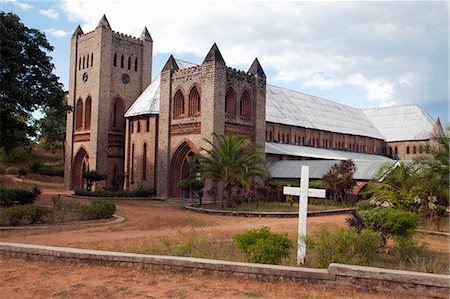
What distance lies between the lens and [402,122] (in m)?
54.1

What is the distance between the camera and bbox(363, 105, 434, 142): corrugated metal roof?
51250 millimetres

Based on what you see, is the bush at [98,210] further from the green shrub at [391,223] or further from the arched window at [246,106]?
the arched window at [246,106]

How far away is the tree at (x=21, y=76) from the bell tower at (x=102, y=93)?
1380 centimetres

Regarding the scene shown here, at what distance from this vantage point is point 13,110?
21.9m

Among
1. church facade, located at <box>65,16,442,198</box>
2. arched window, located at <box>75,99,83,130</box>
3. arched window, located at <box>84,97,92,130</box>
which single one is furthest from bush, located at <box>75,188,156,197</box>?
arched window, located at <box>75,99,83,130</box>

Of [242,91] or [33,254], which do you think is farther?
[242,91]

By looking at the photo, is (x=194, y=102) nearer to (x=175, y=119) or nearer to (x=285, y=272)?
(x=175, y=119)

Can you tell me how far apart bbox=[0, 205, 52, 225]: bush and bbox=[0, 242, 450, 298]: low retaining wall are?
20.7ft

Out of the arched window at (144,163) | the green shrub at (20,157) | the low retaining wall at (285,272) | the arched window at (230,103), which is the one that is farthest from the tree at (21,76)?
the green shrub at (20,157)

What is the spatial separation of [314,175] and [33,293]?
26502 millimetres

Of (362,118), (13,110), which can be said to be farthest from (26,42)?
(362,118)

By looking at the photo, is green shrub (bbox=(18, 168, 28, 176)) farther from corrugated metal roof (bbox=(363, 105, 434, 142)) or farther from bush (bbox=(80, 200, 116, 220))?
corrugated metal roof (bbox=(363, 105, 434, 142))

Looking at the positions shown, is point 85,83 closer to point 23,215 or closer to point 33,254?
point 23,215

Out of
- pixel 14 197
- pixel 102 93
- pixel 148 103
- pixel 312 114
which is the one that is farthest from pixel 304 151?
pixel 14 197
